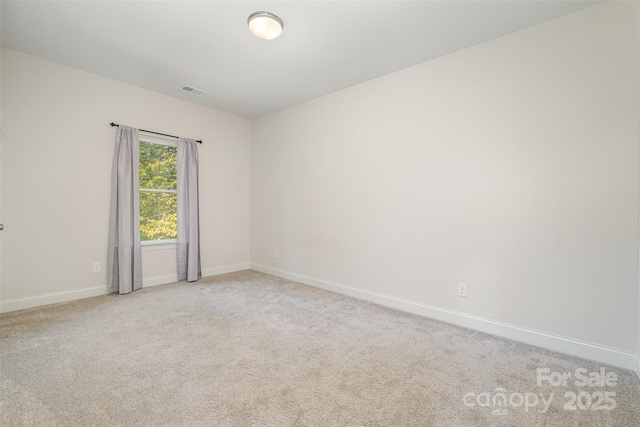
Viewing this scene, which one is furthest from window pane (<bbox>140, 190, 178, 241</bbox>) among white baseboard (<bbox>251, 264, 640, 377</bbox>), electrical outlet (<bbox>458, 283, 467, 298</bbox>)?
electrical outlet (<bbox>458, 283, 467, 298</bbox>)

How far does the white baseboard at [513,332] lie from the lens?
202 cm

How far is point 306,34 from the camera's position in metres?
2.50

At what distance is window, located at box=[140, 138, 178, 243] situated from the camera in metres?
3.86

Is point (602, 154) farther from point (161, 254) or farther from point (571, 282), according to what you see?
point (161, 254)

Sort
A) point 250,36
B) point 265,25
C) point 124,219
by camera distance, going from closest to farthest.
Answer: point 265,25, point 250,36, point 124,219

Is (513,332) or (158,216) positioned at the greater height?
(158,216)

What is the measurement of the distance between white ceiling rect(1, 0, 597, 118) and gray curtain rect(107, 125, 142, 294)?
89 cm

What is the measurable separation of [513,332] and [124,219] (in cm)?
441

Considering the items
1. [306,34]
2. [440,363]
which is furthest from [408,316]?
[306,34]

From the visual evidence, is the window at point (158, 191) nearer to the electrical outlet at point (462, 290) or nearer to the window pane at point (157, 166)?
the window pane at point (157, 166)

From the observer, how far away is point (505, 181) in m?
2.46

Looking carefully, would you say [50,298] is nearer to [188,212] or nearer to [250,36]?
[188,212]

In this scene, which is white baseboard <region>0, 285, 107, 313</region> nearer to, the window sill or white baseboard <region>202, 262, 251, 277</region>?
the window sill

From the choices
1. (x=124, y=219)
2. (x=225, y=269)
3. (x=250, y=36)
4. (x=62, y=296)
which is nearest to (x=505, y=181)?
(x=250, y=36)
